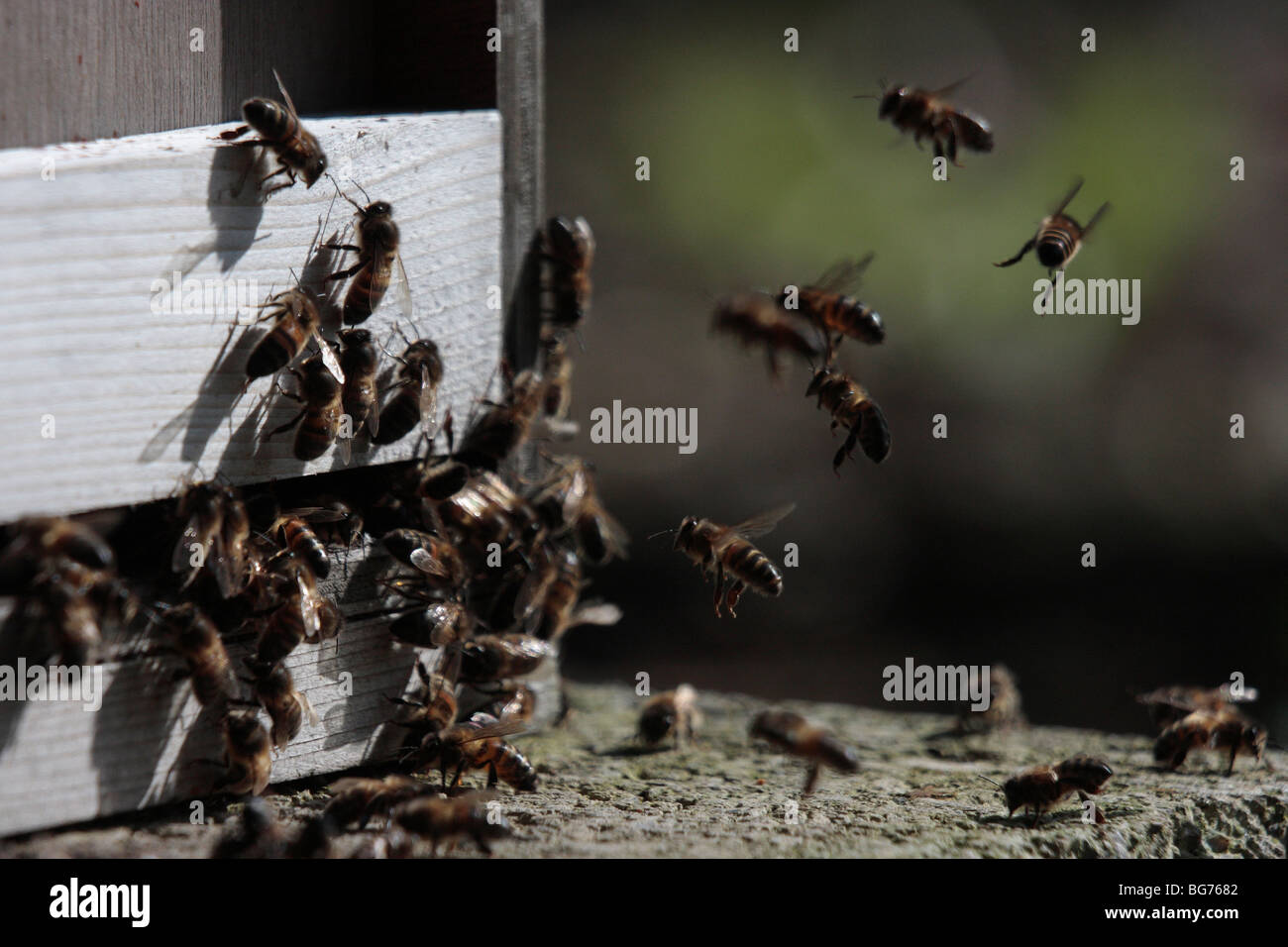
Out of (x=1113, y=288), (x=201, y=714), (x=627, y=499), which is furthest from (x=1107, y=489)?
(x=201, y=714)

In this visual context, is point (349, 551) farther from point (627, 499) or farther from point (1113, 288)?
point (1113, 288)

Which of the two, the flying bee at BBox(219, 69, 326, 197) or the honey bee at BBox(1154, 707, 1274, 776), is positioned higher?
the flying bee at BBox(219, 69, 326, 197)

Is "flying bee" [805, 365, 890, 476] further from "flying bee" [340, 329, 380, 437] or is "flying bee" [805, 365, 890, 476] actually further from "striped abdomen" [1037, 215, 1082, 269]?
"flying bee" [340, 329, 380, 437]

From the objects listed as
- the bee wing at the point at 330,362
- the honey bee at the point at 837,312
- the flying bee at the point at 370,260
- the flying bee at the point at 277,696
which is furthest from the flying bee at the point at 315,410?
the honey bee at the point at 837,312

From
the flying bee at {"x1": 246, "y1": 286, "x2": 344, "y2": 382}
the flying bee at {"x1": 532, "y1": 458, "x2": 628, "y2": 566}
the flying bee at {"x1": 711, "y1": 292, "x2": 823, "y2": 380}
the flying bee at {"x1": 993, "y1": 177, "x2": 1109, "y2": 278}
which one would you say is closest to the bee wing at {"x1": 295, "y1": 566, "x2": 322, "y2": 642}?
the flying bee at {"x1": 246, "y1": 286, "x2": 344, "y2": 382}

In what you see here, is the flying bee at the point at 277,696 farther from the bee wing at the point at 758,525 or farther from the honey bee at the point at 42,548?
the bee wing at the point at 758,525
